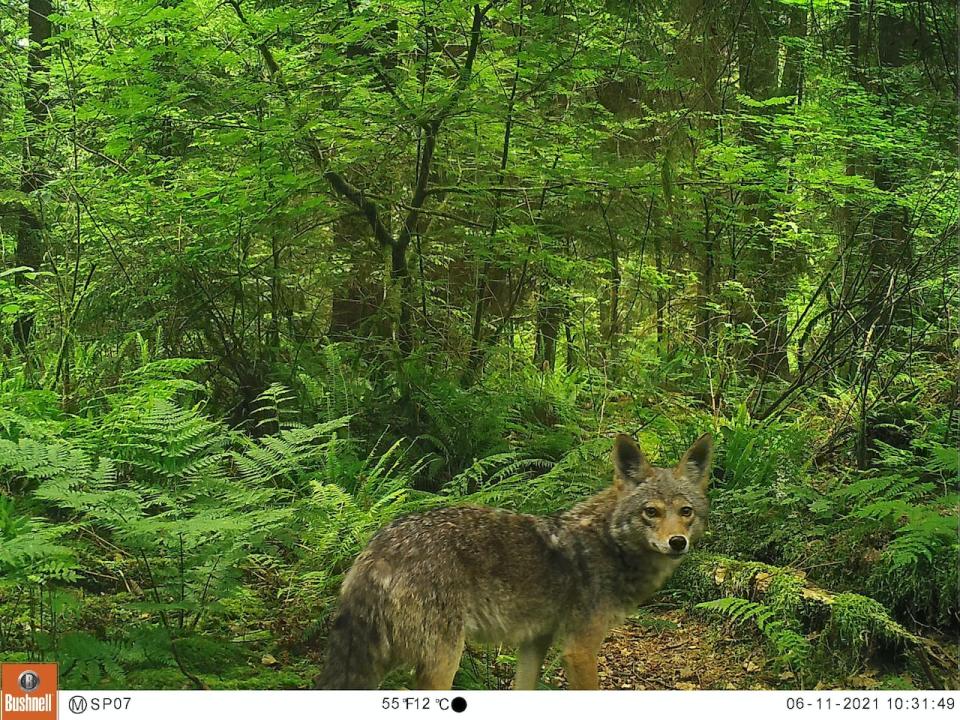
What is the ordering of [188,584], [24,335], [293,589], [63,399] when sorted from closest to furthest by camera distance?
[188,584]
[293,589]
[63,399]
[24,335]

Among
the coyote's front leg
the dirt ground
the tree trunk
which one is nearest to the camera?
the coyote's front leg

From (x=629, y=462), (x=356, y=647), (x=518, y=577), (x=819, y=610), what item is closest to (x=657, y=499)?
(x=629, y=462)

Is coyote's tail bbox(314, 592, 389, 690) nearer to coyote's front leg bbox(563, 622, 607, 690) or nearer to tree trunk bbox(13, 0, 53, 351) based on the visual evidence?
coyote's front leg bbox(563, 622, 607, 690)

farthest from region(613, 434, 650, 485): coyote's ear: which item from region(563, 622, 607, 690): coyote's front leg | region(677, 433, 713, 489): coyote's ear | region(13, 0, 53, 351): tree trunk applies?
region(13, 0, 53, 351): tree trunk

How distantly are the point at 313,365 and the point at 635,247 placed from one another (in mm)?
3181

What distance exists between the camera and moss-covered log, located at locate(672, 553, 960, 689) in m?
3.05

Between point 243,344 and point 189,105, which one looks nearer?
point 189,105

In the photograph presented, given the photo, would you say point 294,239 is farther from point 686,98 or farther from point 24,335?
point 686,98

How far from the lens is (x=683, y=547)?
2.74 m

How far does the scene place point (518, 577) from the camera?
2.80m

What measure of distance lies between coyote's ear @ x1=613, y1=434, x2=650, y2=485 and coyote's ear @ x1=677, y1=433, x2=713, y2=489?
0.14 m

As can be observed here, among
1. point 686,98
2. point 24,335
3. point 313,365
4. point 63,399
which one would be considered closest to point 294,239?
point 313,365
